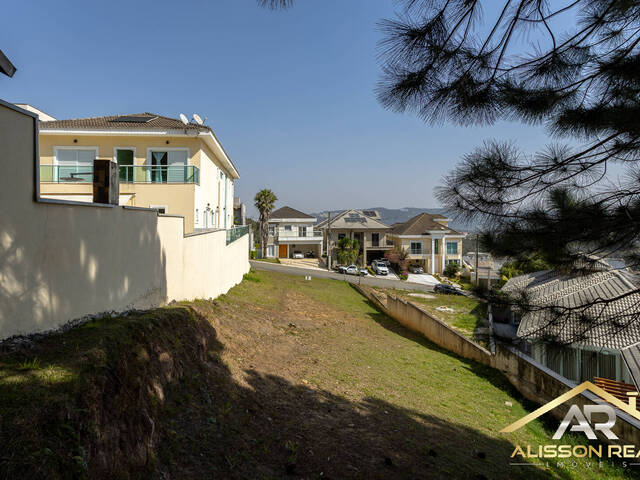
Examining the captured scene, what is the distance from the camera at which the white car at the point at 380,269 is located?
4169cm

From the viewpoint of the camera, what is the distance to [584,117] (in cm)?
475

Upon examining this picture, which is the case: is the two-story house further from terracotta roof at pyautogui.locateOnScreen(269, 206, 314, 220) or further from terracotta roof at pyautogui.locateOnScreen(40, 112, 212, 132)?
terracotta roof at pyautogui.locateOnScreen(40, 112, 212, 132)

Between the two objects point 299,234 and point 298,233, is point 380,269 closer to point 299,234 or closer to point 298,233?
point 299,234

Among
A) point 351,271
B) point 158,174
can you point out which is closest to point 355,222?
point 351,271

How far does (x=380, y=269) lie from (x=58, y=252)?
128ft

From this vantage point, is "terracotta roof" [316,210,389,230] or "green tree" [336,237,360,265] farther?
"terracotta roof" [316,210,389,230]

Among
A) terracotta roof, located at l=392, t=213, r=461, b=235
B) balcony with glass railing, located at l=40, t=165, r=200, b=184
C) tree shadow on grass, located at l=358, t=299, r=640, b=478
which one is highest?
balcony with glass railing, located at l=40, t=165, r=200, b=184

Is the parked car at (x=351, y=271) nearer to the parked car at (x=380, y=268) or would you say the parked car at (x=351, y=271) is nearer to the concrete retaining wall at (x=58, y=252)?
the parked car at (x=380, y=268)

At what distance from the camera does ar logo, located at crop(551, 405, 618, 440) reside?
23.9 feet

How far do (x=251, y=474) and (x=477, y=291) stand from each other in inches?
135

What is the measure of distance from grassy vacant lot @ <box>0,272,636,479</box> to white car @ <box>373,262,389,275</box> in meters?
31.9

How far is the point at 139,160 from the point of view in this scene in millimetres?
15703

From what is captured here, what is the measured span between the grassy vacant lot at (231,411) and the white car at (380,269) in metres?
31.9

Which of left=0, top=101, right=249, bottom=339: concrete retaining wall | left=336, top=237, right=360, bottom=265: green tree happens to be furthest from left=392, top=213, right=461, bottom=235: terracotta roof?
left=0, top=101, right=249, bottom=339: concrete retaining wall
